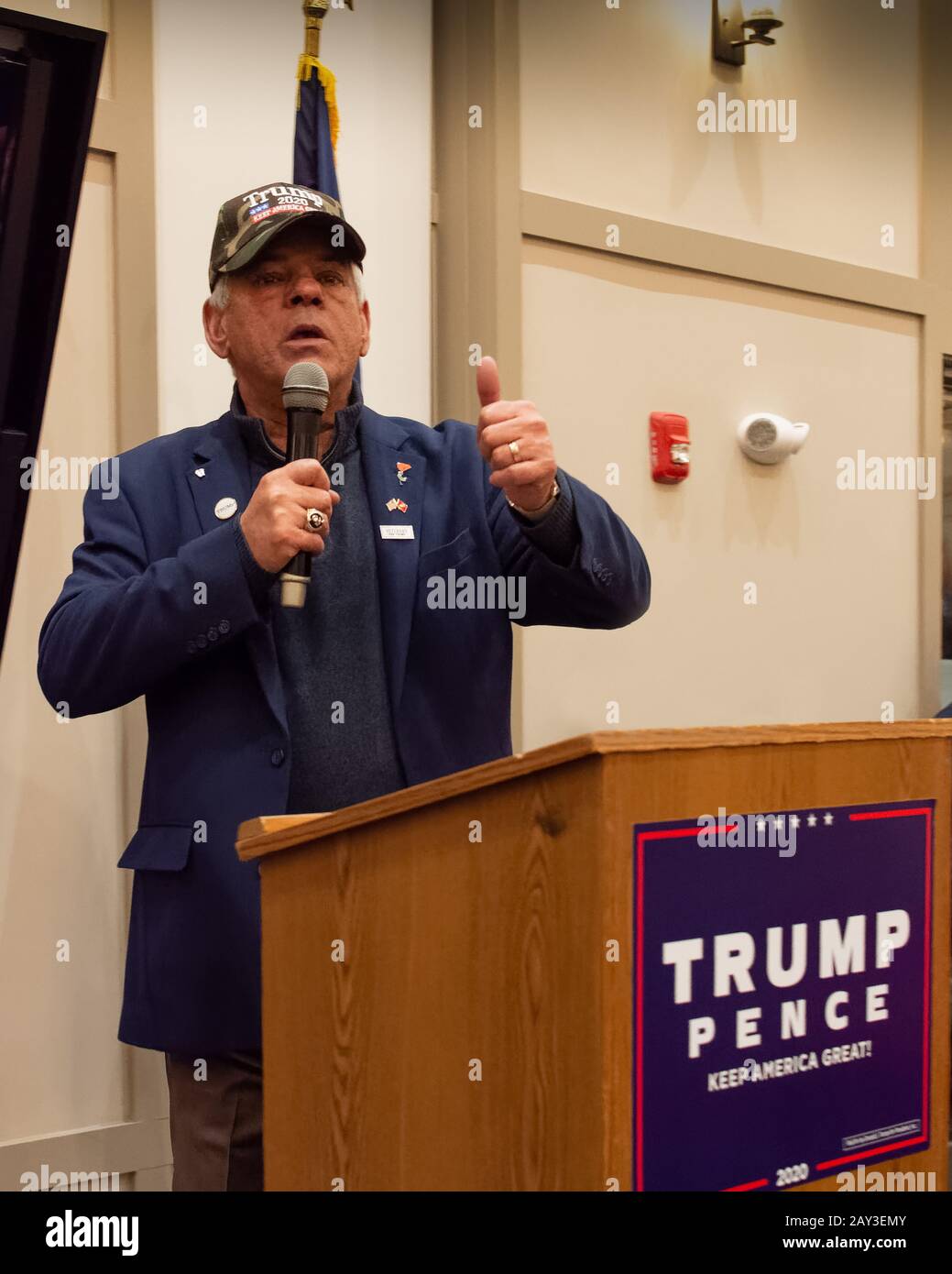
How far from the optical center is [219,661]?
5.51 ft

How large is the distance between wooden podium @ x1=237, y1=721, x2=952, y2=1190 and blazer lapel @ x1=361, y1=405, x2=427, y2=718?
0.43m

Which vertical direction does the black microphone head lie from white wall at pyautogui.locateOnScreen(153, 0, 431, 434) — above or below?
below

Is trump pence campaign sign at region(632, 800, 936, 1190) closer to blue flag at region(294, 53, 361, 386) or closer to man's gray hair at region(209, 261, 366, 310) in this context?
man's gray hair at region(209, 261, 366, 310)

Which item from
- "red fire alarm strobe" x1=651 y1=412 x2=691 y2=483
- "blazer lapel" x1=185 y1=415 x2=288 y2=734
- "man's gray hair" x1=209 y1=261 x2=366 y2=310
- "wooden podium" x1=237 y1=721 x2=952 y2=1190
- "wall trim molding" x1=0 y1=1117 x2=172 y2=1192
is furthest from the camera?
"red fire alarm strobe" x1=651 y1=412 x2=691 y2=483

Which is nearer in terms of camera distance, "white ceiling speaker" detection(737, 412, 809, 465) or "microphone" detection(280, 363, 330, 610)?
"microphone" detection(280, 363, 330, 610)

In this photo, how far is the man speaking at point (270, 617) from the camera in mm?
1562

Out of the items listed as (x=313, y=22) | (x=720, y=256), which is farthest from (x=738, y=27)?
(x=313, y=22)

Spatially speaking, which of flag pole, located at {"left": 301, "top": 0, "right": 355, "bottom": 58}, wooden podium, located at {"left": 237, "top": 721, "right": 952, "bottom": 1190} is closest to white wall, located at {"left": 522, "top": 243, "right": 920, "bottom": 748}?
flag pole, located at {"left": 301, "top": 0, "right": 355, "bottom": 58}

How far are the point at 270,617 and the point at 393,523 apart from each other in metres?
0.22

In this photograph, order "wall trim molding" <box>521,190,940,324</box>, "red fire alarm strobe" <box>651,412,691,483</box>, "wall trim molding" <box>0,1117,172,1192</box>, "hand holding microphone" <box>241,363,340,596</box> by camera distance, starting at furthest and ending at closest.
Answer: "red fire alarm strobe" <box>651,412,691,483</box> < "wall trim molding" <box>521,190,940,324</box> < "wall trim molding" <box>0,1117,172,1192</box> < "hand holding microphone" <box>241,363,340,596</box>

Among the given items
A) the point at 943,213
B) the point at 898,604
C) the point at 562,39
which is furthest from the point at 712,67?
the point at 898,604

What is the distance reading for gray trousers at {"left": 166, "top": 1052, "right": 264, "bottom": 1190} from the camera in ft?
5.40

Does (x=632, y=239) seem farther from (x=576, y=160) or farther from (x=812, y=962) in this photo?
(x=812, y=962)

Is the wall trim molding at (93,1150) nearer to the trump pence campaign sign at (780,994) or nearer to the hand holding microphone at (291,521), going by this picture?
the hand holding microphone at (291,521)
